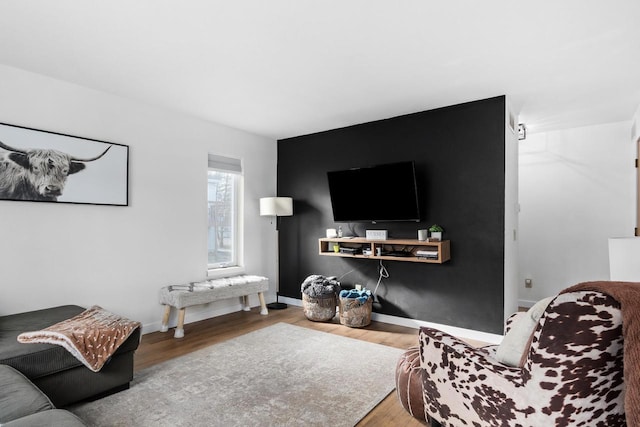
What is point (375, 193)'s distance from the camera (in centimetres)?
416

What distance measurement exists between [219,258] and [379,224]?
214 centimetres

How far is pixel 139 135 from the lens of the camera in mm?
3760

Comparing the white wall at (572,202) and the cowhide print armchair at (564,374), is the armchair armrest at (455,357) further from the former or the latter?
the white wall at (572,202)

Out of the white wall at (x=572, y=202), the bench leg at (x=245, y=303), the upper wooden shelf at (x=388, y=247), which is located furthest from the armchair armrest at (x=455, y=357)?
the white wall at (x=572, y=202)

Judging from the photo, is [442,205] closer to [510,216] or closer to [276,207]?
[510,216]

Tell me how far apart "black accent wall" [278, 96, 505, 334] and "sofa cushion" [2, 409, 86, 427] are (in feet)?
11.0

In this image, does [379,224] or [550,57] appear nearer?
[550,57]

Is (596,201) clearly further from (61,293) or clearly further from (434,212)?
(61,293)

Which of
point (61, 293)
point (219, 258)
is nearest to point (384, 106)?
point (219, 258)

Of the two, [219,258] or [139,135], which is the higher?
[139,135]

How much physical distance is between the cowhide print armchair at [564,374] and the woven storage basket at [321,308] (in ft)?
9.27

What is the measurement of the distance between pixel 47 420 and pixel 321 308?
307cm

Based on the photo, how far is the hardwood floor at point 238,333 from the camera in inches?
126

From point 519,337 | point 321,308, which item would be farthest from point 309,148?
point 519,337
